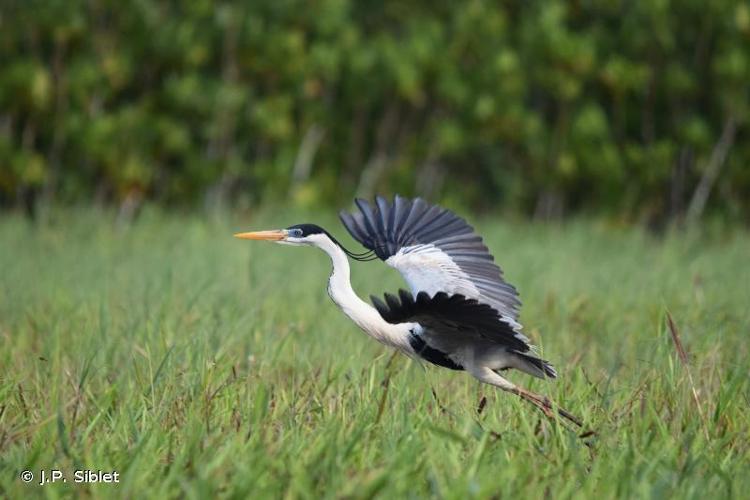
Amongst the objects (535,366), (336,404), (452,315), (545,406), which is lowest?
(336,404)

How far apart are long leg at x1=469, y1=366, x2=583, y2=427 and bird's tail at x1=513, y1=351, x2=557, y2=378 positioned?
9 centimetres

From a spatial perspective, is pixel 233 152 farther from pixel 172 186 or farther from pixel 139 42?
pixel 139 42

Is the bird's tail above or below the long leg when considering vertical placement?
above

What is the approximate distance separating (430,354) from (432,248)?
48 centimetres

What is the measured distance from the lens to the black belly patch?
3.61 metres

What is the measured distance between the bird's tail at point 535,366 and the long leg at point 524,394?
0.30 feet

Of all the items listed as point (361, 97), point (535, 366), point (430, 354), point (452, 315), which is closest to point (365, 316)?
point (430, 354)

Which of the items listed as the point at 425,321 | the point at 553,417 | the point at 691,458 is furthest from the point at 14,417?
the point at 691,458

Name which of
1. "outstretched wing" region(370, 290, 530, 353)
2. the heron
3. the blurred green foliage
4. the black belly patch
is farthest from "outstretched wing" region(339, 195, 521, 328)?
the blurred green foliage

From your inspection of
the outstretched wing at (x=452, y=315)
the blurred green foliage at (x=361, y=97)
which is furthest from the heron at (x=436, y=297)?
the blurred green foliage at (x=361, y=97)

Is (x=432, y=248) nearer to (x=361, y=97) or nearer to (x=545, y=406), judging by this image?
(x=545, y=406)

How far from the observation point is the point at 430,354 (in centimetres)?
365

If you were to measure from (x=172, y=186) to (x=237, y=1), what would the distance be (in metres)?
2.24

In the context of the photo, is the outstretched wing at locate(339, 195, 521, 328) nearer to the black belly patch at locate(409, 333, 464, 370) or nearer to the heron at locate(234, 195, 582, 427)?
the heron at locate(234, 195, 582, 427)
